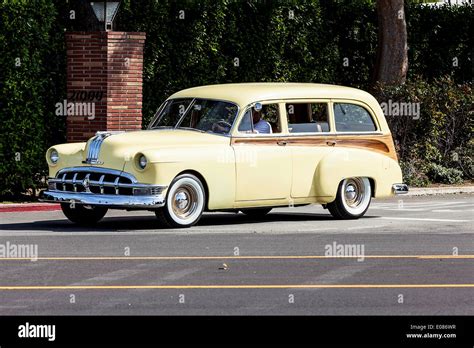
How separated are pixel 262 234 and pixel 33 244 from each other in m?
3.21

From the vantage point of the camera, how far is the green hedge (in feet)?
71.9

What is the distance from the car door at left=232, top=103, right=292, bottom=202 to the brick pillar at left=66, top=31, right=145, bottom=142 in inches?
208

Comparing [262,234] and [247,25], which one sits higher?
[247,25]

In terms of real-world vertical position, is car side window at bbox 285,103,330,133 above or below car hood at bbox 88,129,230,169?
above

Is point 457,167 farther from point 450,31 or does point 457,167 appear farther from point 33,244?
point 33,244

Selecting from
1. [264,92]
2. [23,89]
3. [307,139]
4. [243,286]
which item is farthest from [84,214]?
[243,286]

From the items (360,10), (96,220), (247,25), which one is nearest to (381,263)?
(96,220)

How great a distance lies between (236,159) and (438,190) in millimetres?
8804

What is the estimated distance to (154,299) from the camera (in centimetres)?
1162

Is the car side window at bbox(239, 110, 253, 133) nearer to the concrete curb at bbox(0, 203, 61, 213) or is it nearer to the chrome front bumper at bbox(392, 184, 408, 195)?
the chrome front bumper at bbox(392, 184, 408, 195)

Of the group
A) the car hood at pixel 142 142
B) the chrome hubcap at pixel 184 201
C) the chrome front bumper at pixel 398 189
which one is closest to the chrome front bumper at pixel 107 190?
the car hood at pixel 142 142

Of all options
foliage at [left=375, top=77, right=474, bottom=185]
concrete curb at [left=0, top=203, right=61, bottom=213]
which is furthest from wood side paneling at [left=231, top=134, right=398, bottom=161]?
foliage at [left=375, top=77, right=474, bottom=185]

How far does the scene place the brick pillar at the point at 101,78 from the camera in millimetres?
22812

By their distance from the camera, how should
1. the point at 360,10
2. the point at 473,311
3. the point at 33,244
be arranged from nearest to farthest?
the point at 473,311
the point at 33,244
the point at 360,10
